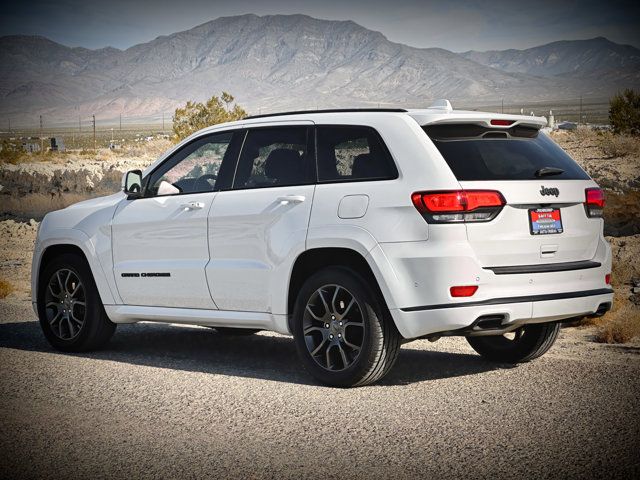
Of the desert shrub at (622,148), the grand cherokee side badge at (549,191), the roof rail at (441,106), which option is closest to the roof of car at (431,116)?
the roof rail at (441,106)

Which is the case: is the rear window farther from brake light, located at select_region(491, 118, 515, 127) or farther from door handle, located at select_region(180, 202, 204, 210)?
door handle, located at select_region(180, 202, 204, 210)

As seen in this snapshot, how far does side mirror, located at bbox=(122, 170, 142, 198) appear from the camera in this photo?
8.23 meters

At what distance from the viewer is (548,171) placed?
673 centimetres

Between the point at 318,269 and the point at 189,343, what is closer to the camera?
the point at 318,269

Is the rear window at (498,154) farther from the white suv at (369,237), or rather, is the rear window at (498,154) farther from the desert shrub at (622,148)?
the desert shrub at (622,148)

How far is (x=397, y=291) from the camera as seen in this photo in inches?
252

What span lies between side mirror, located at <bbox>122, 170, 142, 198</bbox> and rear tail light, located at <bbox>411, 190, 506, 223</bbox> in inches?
114

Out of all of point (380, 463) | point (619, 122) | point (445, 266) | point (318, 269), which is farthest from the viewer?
point (619, 122)

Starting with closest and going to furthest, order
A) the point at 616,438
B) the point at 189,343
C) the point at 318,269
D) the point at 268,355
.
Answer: the point at 616,438 → the point at 318,269 → the point at 268,355 → the point at 189,343

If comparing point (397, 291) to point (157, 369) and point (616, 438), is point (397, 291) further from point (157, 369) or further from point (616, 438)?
point (157, 369)

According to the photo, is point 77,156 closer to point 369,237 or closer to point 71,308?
point 71,308

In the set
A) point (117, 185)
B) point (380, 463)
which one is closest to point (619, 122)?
point (117, 185)

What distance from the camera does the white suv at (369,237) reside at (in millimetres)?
6348

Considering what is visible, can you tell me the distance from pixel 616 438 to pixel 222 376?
3206 millimetres
